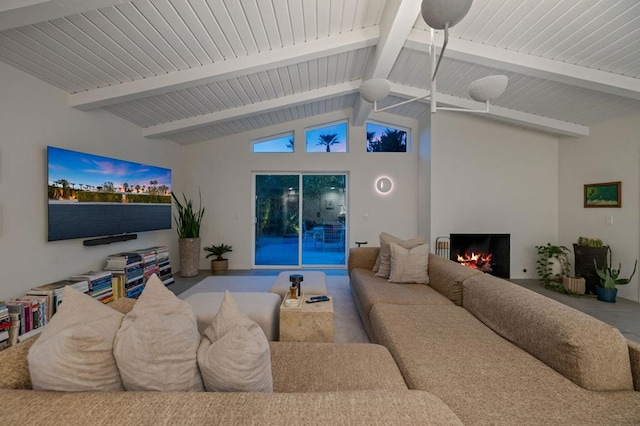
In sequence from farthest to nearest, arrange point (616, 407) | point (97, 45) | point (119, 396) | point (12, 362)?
point (97, 45) < point (616, 407) < point (12, 362) < point (119, 396)

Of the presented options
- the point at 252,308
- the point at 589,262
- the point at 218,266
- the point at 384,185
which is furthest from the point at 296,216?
the point at 589,262

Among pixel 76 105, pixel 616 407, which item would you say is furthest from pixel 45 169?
pixel 616 407

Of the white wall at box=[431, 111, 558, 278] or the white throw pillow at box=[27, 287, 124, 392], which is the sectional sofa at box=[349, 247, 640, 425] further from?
the white wall at box=[431, 111, 558, 278]

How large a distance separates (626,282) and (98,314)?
18.0 ft

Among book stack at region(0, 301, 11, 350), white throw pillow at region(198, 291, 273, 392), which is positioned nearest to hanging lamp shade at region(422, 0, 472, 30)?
white throw pillow at region(198, 291, 273, 392)

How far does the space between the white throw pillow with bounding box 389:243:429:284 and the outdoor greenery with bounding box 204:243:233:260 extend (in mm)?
3421

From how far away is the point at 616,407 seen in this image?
108 cm

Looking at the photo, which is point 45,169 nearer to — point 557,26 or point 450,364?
point 450,364

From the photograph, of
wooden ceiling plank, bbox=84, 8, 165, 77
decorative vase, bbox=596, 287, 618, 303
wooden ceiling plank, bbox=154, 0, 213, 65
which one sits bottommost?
decorative vase, bbox=596, 287, 618, 303

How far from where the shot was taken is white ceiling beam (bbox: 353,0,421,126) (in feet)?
7.61

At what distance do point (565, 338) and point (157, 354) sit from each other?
1.73 meters

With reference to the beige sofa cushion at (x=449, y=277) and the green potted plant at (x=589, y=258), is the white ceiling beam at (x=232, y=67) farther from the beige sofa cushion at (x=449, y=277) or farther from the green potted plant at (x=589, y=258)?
the green potted plant at (x=589, y=258)

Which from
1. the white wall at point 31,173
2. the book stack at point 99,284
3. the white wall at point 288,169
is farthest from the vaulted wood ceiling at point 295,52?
the book stack at point 99,284

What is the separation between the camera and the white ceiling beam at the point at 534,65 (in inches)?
116
